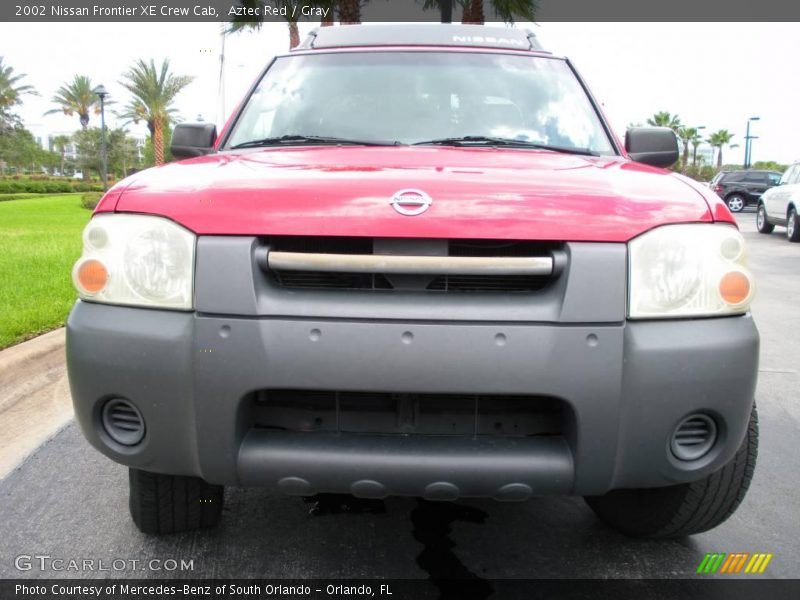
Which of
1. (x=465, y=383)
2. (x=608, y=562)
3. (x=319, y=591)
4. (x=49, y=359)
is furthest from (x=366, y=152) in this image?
(x=49, y=359)

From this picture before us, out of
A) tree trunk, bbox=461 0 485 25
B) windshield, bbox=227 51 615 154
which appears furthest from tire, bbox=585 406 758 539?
tree trunk, bbox=461 0 485 25

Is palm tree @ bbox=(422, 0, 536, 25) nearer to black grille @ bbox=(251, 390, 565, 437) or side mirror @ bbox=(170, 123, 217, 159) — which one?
side mirror @ bbox=(170, 123, 217, 159)

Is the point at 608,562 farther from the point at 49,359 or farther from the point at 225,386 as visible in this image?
the point at 49,359

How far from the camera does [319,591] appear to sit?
219 cm

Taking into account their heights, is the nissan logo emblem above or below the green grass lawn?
above

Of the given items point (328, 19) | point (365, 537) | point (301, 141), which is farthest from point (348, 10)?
point (365, 537)

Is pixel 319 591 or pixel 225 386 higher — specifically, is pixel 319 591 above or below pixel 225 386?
below

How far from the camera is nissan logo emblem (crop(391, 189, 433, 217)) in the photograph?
1.83 m

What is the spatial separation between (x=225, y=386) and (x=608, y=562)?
1.49 m

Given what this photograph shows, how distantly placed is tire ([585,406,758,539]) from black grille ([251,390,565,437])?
2.00ft

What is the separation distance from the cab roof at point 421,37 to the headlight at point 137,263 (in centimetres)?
193

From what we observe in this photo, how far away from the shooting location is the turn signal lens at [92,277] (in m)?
1.93

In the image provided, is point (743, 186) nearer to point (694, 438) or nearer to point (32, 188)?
point (694, 438)

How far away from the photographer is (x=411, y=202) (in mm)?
1850
